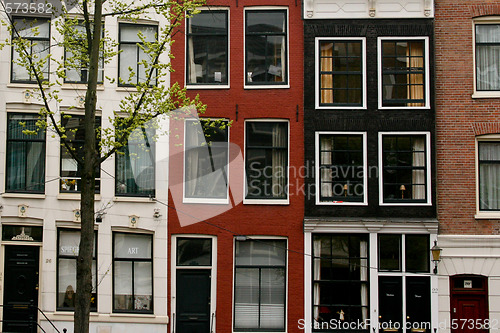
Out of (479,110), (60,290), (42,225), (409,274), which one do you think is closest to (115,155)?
(42,225)

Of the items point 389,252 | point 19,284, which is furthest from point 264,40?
point 19,284

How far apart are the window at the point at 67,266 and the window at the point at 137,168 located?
6.19ft

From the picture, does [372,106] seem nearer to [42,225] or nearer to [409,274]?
[409,274]

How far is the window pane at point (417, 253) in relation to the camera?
1559 centimetres

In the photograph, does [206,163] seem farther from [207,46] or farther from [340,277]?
[340,277]

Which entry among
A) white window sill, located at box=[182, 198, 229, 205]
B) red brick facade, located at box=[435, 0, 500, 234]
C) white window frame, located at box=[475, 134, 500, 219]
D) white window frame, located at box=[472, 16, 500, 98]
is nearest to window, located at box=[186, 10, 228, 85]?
white window sill, located at box=[182, 198, 229, 205]

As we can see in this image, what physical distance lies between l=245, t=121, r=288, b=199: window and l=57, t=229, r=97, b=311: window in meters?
5.06

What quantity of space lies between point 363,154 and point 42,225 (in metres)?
9.39

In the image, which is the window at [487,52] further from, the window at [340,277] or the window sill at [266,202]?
the window sill at [266,202]

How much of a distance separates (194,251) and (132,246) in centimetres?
179

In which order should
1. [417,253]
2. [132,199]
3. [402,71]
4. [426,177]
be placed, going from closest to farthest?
[417,253], [426,177], [132,199], [402,71]

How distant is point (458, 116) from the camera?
15.8 meters

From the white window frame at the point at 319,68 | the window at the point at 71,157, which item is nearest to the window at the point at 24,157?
the window at the point at 71,157

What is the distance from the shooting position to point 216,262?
1582 centimetres
